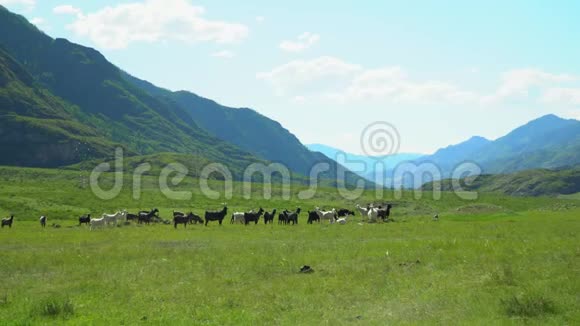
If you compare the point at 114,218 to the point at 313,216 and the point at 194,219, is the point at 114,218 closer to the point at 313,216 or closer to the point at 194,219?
the point at 194,219

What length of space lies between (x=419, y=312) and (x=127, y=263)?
16227 mm

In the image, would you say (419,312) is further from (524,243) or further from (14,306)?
(524,243)

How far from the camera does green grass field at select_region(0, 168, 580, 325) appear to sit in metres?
15.4

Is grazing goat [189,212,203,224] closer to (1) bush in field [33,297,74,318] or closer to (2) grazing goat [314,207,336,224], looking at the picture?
(2) grazing goat [314,207,336,224]

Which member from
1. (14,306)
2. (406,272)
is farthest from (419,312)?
(14,306)

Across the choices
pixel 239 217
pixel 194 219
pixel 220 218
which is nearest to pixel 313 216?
pixel 239 217

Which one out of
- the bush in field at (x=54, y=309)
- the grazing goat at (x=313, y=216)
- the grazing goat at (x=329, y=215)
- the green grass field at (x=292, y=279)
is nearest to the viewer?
the green grass field at (x=292, y=279)

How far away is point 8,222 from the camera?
1972 inches

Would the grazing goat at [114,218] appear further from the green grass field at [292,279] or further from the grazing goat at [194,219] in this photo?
the green grass field at [292,279]

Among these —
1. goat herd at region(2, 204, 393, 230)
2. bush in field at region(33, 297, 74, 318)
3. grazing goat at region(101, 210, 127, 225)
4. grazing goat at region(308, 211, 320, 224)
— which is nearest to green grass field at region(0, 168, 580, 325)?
bush in field at region(33, 297, 74, 318)

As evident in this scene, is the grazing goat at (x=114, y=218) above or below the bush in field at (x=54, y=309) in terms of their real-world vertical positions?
above

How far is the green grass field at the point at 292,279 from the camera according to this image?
15.4 meters

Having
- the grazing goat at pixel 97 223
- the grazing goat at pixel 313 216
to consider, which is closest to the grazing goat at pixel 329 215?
the grazing goat at pixel 313 216

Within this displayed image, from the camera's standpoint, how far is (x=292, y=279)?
21156 mm
